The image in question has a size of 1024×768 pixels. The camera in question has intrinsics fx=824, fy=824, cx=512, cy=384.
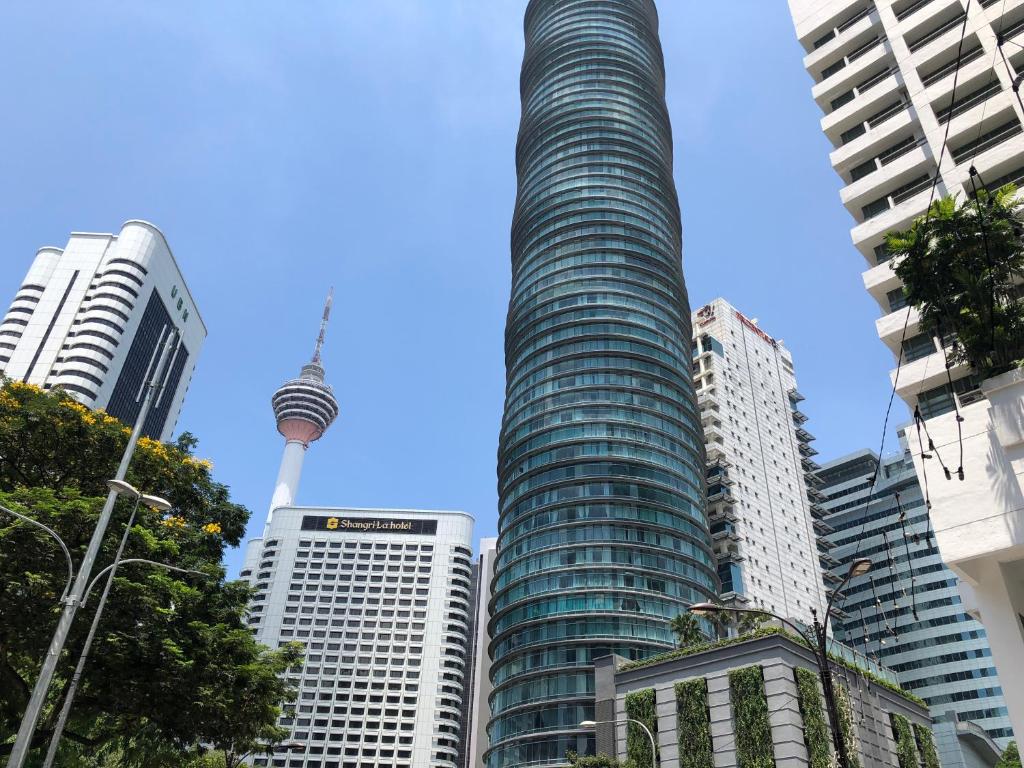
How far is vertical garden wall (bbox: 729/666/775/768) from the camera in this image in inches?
1670

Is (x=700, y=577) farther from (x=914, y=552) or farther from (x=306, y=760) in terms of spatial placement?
(x=306, y=760)

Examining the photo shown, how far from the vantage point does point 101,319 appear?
402ft

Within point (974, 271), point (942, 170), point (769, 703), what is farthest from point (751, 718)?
point (942, 170)

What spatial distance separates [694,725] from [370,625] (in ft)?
417

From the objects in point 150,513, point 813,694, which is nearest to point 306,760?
point 813,694

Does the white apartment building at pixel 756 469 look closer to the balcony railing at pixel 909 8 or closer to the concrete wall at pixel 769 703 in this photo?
the concrete wall at pixel 769 703

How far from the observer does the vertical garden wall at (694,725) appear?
146 ft

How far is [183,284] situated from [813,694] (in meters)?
130

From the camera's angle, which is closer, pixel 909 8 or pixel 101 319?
pixel 909 8

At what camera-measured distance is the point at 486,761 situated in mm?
78750

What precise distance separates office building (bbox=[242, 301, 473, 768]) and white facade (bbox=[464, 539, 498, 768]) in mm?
3675

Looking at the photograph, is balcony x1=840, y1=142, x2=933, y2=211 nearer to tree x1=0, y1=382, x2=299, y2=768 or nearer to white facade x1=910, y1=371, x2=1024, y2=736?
white facade x1=910, y1=371, x2=1024, y2=736

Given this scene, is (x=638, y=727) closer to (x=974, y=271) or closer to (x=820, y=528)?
(x=974, y=271)

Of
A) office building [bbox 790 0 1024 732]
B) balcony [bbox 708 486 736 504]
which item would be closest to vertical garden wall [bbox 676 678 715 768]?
A: office building [bbox 790 0 1024 732]
